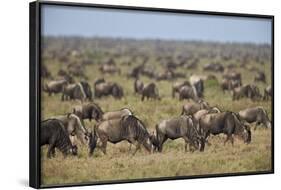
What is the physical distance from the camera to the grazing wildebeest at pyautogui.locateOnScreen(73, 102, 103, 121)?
667 centimetres

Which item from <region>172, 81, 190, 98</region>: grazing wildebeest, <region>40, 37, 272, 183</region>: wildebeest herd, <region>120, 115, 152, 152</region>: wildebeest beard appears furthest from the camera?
<region>172, 81, 190, 98</region>: grazing wildebeest

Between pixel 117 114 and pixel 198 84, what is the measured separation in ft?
2.63

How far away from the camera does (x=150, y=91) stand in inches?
274

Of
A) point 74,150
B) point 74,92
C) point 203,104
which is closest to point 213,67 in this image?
point 203,104

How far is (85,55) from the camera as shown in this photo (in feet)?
21.9

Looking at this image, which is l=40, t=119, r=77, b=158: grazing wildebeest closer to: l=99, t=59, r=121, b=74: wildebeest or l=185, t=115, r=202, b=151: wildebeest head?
l=99, t=59, r=121, b=74: wildebeest

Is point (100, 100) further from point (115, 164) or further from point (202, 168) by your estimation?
point (202, 168)

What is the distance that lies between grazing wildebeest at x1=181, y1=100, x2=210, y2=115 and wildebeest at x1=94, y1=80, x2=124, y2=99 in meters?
0.60

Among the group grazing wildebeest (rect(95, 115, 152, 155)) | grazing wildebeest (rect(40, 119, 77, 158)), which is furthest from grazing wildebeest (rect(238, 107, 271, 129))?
grazing wildebeest (rect(40, 119, 77, 158))

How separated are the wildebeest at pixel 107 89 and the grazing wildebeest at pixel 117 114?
12 cm

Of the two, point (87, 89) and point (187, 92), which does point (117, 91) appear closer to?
point (87, 89)

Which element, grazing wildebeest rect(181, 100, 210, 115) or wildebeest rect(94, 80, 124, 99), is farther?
grazing wildebeest rect(181, 100, 210, 115)

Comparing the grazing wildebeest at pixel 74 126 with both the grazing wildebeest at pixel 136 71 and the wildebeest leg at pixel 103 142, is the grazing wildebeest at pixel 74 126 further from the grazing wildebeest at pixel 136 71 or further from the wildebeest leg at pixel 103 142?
the grazing wildebeest at pixel 136 71

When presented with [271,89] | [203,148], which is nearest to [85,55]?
[203,148]
